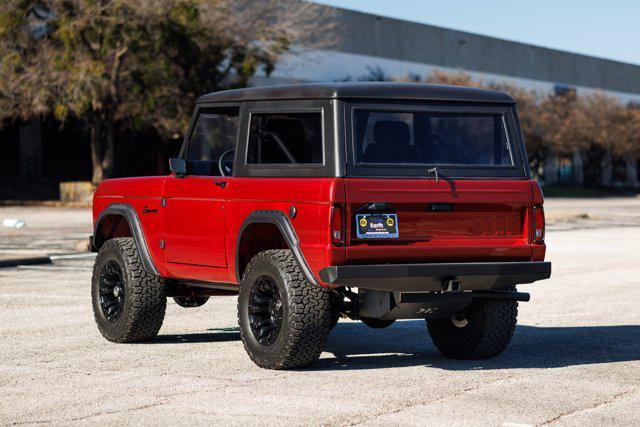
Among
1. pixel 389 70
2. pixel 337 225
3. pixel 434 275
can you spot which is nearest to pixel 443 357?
pixel 434 275

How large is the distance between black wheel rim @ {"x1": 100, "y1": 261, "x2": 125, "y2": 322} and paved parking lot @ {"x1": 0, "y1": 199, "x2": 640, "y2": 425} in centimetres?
33

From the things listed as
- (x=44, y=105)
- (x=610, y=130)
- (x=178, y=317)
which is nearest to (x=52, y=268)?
(x=178, y=317)

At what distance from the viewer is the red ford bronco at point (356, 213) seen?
8219 millimetres

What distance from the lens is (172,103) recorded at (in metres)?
43.7

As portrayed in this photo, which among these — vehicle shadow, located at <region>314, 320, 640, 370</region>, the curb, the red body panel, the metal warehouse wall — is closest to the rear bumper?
the red body panel

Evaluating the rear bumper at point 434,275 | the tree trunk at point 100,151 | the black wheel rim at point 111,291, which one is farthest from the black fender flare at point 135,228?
the tree trunk at point 100,151

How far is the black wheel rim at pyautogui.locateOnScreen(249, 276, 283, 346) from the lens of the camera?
28.5 ft

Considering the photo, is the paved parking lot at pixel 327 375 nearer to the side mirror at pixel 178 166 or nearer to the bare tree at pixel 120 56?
the side mirror at pixel 178 166

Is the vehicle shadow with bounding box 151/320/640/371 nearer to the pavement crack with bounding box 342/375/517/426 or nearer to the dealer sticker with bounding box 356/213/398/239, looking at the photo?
the pavement crack with bounding box 342/375/517/426

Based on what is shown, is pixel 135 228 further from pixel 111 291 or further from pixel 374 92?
pixel 374 92

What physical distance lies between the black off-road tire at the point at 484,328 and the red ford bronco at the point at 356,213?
0.04 feet

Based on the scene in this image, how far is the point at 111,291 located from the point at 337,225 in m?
3.15

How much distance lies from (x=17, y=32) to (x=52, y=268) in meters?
25.9

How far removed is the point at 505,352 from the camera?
9.73 m
